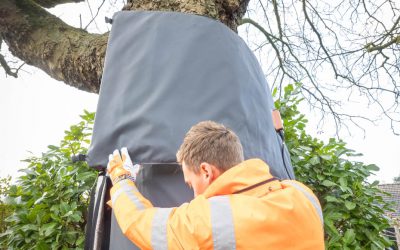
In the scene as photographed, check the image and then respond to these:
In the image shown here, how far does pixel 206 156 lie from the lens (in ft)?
4.00

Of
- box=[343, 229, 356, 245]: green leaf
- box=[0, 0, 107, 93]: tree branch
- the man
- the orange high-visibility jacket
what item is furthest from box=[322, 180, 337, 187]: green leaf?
box=[0, 0, 107, 93]: tree branch

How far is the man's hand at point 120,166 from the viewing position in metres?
1.28

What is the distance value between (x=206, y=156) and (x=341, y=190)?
1213 mm

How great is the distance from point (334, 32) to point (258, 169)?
378 centimetres

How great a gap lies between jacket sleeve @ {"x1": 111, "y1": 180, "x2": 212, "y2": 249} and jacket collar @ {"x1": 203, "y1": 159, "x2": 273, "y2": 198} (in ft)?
0.21

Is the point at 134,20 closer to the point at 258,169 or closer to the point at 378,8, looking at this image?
the point at 258,169

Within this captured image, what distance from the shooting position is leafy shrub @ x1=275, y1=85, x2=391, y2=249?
1.94 meters

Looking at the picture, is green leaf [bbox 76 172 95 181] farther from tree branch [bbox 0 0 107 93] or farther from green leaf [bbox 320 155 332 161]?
green leaf [bbox 320 155 332 161]

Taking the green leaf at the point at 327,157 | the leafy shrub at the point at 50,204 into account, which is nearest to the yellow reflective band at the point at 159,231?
the leafy shrub at the point at 50,204

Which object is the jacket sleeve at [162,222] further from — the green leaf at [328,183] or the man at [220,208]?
the green leaf at [328,183]

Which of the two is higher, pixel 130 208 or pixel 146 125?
pixel 146 125

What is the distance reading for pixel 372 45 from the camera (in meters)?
3.86

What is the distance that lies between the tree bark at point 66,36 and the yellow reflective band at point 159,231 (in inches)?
42.3

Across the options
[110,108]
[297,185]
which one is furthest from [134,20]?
[297,185]
